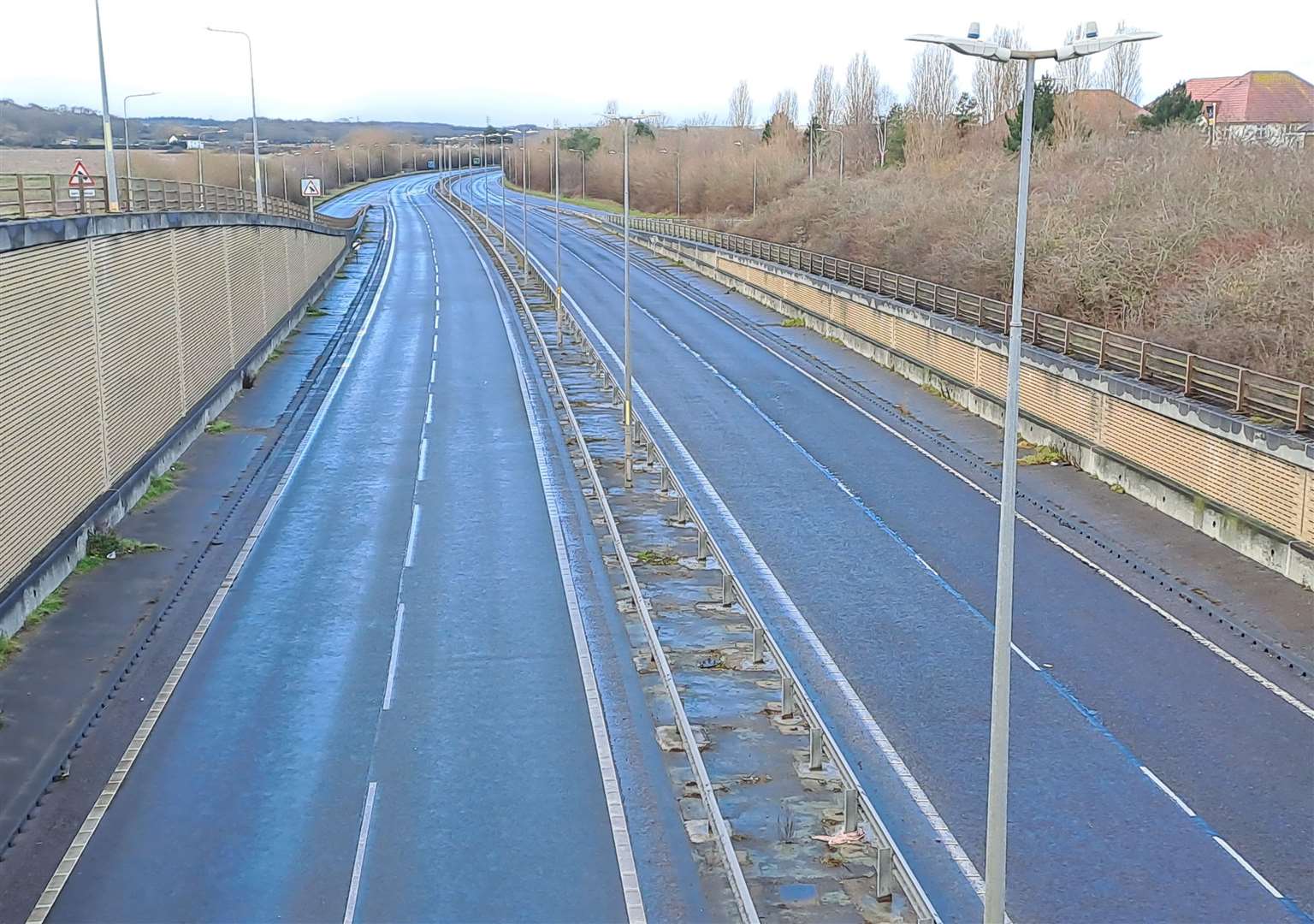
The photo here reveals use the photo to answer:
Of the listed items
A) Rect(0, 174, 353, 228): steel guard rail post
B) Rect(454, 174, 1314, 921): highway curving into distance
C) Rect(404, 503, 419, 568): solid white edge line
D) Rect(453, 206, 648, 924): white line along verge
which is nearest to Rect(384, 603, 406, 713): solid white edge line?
Rect(404, 503, 419, 568): solid white edge line

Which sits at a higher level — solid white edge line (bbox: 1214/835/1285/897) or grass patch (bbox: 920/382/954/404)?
grass patch (bbox: 920/382/954/404)

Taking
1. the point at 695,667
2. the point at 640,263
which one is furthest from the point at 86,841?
the point at 640,263

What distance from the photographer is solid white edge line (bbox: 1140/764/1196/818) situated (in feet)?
47.3

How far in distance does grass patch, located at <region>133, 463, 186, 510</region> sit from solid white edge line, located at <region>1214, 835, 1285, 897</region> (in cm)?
2060

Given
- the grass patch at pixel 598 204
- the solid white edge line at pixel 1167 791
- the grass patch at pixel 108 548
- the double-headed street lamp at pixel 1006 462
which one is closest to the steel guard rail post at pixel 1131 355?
the solid white edge line at pixel 1167 791

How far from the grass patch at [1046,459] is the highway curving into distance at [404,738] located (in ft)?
33.4

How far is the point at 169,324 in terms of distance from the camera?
3175cm

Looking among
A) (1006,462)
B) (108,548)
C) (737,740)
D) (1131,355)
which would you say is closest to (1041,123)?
(1131,355)

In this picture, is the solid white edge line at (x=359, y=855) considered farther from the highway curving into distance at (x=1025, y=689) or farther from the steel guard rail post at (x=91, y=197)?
the steel guard rail post at (x=91, y=197)

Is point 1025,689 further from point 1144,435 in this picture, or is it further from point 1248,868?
point 1144,435

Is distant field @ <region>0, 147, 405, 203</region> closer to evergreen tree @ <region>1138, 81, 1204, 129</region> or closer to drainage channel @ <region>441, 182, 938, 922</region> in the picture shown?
drainage channel @ <region>441, 182, 938, 922</region>

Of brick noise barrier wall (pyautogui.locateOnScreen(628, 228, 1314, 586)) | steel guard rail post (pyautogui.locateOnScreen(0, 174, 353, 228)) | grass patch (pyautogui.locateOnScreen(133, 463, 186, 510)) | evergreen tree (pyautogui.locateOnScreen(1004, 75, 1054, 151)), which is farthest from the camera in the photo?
evergreen tree (pyautogui.locateOnScreen(1004, 75, 1054, 151))

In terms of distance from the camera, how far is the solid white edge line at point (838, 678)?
44.8 ft

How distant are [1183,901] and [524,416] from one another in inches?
1002
